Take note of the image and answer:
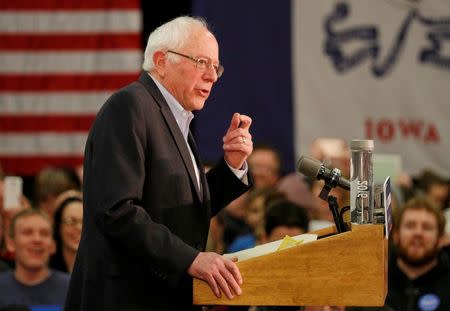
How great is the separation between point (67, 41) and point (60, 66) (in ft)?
0.68

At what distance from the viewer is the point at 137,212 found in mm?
2939

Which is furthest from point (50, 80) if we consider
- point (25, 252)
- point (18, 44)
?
point (25, 252)

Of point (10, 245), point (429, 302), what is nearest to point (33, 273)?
point (10, 245)

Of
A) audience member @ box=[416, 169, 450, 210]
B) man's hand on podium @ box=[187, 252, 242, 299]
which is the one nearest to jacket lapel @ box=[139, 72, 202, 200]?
man's hand on podium @ box=[187, 252, 242, 299]

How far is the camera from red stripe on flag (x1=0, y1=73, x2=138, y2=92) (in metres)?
8.83

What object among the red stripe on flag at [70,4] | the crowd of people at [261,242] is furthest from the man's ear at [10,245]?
the red stripe on flag at [70,4]

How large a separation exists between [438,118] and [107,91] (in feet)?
8.73

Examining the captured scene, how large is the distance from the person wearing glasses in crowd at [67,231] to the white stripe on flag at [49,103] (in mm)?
2917

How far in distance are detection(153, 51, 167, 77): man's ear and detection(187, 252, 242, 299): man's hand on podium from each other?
63 centimetres

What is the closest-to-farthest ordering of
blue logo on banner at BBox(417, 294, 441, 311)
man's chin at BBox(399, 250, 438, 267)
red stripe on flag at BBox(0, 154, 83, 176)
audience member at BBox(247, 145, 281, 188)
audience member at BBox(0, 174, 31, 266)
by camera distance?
blue logo on banner at BBox(417, 294, 441, 311) → man's chin at BBox(399, 250, 438, 267) → audience member at BBox(0, 174, 31, 266) → audience member at BBox(247, 145, 281, 188) → red stripe on flag at BBox(0, 154, 83, 176)

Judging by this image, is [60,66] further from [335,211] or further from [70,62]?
A: [335,211]

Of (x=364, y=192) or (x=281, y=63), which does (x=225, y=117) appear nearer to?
(x=281, y=63)

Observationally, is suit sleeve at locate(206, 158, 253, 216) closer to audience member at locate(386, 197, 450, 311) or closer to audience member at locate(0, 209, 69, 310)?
audience member at locate(0, 209, 69, 310)

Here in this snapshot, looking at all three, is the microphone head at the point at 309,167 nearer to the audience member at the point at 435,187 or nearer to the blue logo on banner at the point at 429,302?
the blue logo on banner at the point at 429,302
